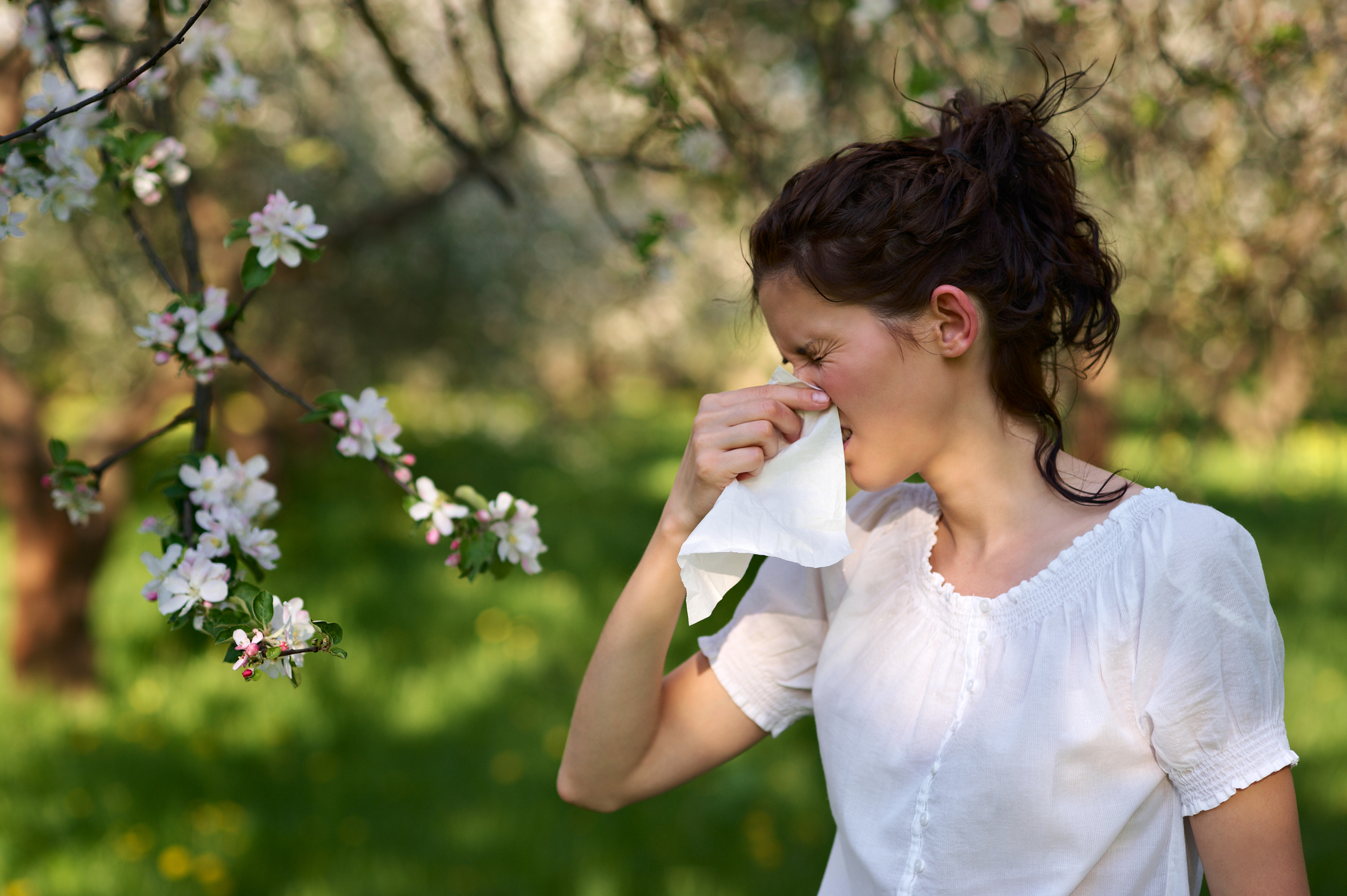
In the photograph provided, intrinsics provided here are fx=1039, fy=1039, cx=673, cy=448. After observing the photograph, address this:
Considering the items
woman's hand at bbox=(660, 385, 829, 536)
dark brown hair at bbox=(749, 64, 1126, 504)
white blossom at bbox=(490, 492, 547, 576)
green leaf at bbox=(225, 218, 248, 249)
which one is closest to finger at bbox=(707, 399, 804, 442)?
woman's hand at bbox=(660, 385, 829, 536)

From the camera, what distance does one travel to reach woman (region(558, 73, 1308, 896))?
3.88 feet

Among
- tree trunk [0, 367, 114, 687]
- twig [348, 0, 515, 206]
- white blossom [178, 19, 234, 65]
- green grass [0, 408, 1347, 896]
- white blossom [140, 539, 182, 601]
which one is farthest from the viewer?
tree trunk [0, 367, 114, 687]

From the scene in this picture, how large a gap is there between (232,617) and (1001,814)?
95cm

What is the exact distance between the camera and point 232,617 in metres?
1.23

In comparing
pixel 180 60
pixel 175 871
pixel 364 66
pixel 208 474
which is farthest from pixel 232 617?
pixel 364 66

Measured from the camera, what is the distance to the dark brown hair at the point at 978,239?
1.31m

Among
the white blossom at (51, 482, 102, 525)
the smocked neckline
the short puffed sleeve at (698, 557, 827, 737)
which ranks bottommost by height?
the smocked neckline

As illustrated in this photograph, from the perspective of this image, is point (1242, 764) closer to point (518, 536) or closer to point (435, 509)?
point (518, 536)

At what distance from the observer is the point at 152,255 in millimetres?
1518

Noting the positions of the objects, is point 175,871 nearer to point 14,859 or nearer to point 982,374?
point 14,859

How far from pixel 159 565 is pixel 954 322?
1.04 metres

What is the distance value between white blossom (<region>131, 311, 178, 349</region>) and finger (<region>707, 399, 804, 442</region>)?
77cm

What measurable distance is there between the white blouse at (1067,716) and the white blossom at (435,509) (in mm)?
596

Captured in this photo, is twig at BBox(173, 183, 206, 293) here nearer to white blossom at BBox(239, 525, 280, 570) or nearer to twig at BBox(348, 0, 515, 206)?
white blossom at BBox(239, 525, 280, 570)
